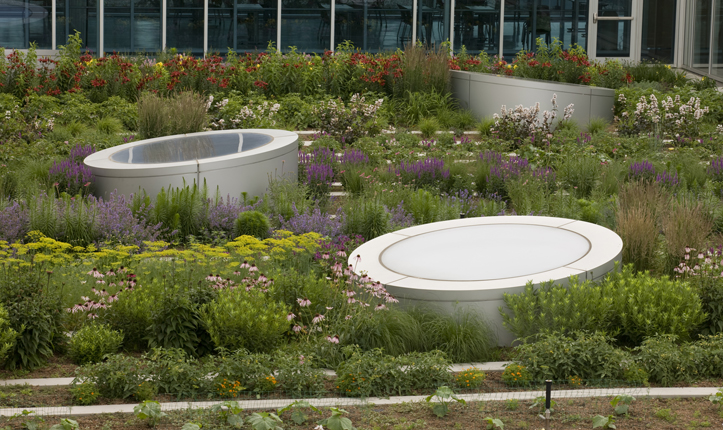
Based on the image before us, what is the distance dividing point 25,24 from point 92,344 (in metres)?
14.8

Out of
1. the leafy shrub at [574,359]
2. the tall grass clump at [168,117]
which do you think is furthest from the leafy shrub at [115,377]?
the tall grass clump at [168,117]

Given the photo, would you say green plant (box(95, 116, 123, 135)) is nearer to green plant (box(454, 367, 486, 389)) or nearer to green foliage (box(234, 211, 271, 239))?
green foliage (box(234, 211, 271, 239))

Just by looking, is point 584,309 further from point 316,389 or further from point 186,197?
point 186,197

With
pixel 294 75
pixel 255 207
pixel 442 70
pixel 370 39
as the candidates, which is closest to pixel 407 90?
pixel 442 70

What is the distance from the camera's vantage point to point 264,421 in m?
4.00

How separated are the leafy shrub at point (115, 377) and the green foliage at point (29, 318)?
22.2 inches

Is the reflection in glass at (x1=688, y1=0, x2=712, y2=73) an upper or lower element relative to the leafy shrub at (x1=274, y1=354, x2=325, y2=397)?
upper

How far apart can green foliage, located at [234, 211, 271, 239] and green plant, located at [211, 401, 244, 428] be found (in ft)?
12.7

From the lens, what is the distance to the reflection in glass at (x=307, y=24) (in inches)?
739

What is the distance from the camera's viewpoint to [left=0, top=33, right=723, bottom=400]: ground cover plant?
506 centimetres

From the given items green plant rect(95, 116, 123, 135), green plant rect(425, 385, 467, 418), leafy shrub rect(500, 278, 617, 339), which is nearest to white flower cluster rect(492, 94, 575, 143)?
green plant rect(95, 116, 123, 135)

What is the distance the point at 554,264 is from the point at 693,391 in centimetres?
182

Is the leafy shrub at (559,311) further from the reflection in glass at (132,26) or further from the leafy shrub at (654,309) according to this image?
the reflection in glass at (132,26)

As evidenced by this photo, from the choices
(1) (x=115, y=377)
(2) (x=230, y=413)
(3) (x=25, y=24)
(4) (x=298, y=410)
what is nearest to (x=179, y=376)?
(1) (x=115, y=377)
